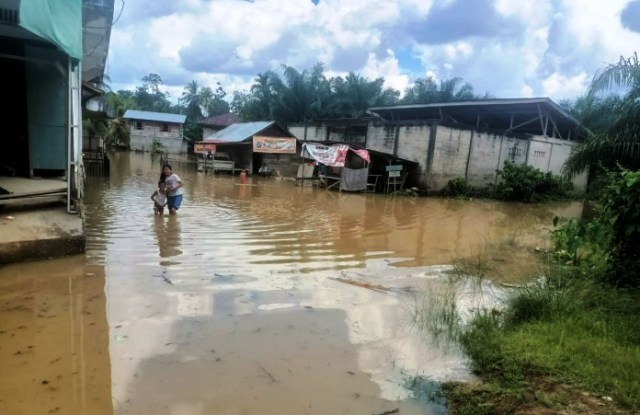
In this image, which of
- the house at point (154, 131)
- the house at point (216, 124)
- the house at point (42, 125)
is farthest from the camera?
the house at point (154, 131)

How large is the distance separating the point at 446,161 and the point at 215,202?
11.3 metres

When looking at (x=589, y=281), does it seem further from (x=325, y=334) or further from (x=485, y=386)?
(x=325, y=334)

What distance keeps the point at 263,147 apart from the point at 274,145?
26.5 inches

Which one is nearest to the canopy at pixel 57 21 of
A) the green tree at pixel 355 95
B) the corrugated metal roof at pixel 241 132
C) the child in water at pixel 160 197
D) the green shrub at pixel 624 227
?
the child in water at pixel 160 197

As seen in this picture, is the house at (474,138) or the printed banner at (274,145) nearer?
the house at (474,138)

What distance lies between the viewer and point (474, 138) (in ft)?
70.4

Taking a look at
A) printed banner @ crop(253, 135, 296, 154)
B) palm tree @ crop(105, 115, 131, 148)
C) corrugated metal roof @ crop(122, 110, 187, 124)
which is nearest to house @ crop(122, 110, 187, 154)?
corrugated metal roof @ crop(122, 110, 187, 124)

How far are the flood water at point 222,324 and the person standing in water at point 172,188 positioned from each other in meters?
1.38

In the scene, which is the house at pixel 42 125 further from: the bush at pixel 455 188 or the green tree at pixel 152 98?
the green tree at pixel 152 98

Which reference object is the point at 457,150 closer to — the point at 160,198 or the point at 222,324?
the point at 160,198

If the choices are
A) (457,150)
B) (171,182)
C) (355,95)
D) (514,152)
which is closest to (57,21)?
(171,182)

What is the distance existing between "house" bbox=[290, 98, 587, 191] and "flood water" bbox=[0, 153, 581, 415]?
36.7ft

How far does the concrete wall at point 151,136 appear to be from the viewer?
155 ft

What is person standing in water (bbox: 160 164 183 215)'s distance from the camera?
1058cm
